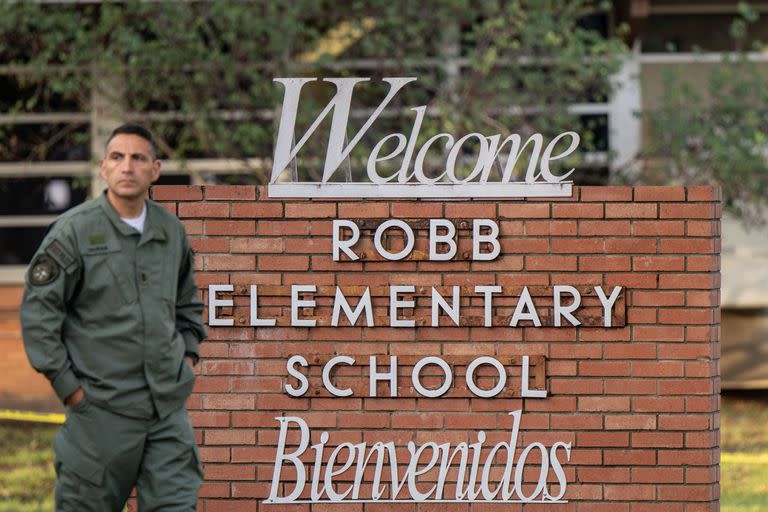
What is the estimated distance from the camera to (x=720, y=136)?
11.8 meters

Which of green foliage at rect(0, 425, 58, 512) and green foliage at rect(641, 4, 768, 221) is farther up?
green foliage at rect(641, 4, 768, 221)

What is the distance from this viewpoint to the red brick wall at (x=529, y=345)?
6.46 metres

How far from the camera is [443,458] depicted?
6512mm

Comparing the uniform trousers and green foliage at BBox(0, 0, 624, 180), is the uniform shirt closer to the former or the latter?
the uniform trousers

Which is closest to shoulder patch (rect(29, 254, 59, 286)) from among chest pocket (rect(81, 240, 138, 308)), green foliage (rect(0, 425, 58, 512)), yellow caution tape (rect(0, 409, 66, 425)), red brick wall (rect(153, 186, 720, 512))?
chest pocket (rect(81, 240, 138, 308))

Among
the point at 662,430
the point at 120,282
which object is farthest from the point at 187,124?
the point at 120,282

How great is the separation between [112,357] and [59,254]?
0.37 metres

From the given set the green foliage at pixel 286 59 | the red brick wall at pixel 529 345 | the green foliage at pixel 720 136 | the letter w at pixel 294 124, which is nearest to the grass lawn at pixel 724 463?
the green foliage at pixel 720 136

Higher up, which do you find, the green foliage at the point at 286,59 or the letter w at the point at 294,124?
the green foliage at the point at 286,59

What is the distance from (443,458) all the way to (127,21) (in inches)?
281

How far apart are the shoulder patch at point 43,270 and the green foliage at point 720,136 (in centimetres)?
770

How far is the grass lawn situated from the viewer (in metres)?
8.75

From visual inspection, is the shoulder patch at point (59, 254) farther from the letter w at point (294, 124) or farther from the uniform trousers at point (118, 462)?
the letter w at point (294, 124)

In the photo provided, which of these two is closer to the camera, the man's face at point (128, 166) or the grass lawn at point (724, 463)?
the man's face at point (128, 166)
